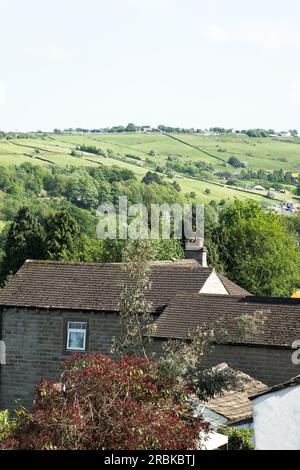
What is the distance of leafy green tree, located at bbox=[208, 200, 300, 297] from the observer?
86.9m

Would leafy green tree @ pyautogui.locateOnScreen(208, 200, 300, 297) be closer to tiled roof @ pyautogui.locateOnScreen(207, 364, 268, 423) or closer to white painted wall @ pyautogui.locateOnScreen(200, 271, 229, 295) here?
white painted wall @ pyautogui.locateOnScreen(200, 271, 229, 295)

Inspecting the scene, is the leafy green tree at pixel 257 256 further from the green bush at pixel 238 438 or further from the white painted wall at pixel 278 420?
the white painted wall at pixel 278 420

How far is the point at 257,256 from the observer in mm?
90250

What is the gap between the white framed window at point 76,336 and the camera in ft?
139

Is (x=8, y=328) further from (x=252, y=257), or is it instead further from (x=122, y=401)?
(x=252, y=257)

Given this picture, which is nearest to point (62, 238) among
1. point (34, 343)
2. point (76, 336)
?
point (34, 343)

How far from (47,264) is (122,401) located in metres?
23.4

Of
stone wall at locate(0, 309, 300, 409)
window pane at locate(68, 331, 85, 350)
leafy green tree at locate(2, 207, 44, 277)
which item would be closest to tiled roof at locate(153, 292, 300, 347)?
stone wall at locate(0, 309, 300, 409)

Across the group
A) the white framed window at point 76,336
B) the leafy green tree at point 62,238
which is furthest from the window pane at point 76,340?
the leafy green tree at point 62,238

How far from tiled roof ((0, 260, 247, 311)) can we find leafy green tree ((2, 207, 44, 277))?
4034 centimetres

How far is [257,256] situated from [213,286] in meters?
44.8

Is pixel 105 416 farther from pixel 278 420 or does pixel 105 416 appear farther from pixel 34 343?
pixel 34 343

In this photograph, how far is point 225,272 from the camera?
85750mm
